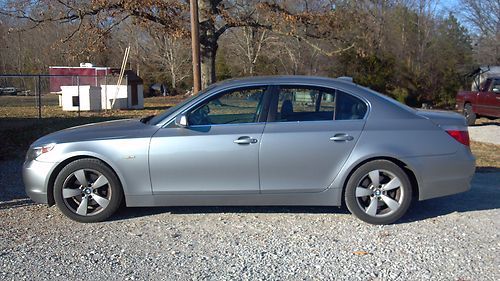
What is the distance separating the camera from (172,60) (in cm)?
4547

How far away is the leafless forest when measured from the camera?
17438mm

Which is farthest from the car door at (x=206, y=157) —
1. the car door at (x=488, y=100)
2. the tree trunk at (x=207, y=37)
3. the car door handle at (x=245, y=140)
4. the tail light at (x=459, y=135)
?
the car door at (x=488, y=100)

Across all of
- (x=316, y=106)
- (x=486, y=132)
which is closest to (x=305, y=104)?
(x=316, y=106)

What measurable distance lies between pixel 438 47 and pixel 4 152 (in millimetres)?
32993

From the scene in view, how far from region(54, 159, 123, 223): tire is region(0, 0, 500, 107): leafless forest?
12.2 m

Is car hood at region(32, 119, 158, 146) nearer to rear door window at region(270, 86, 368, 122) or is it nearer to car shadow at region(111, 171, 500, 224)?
car shadow at region(111, 171, 500, 224)

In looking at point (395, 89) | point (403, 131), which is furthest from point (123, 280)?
point (395, 89)

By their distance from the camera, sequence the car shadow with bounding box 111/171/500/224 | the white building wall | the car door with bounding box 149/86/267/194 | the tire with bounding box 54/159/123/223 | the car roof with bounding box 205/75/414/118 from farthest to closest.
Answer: the white building wall, the car shadow with bounding box 111/171/500/224, the car roof with bounding box 205/75/414/118, the tire with bounding box 54/159/123/223, the car door with bounding box 149/86/267/194

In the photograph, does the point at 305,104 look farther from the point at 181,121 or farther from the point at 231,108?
the point at 181,121

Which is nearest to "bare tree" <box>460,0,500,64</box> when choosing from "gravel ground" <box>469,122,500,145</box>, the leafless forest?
the leafless forest

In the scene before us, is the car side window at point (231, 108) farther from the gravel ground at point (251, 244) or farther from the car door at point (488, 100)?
the car door at point (488, 100)

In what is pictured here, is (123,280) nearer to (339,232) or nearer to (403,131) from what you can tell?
(339,232)

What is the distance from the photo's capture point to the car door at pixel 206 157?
527cm

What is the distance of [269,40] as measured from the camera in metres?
36.2
